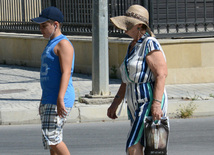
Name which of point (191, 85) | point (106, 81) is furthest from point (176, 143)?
point (191, 85)

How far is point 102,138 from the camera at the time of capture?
7281 mm

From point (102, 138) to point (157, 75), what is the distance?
324cm

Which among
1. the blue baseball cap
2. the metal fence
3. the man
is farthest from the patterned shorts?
the metal fence

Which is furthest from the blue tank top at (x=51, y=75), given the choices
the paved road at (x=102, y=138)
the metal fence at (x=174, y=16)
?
the metal fence at (x=174, y=16)

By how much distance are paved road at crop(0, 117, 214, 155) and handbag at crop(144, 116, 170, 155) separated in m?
2.23

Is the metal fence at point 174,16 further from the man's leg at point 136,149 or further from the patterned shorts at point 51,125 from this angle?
the man's leg at point 136,149

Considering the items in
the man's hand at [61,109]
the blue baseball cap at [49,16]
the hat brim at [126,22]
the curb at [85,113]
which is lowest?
the curb at [85,113]

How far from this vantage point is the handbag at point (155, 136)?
13.6ft

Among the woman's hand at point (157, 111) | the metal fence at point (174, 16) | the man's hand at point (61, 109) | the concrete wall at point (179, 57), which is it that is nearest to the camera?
the woman's hand at point (157, 111)

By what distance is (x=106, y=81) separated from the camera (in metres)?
9.42

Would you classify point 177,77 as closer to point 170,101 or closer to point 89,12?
point 170,101

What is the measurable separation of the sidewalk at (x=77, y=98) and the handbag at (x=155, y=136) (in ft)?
14.4

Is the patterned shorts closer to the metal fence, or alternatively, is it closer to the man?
the man

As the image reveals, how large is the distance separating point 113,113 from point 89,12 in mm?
9268
